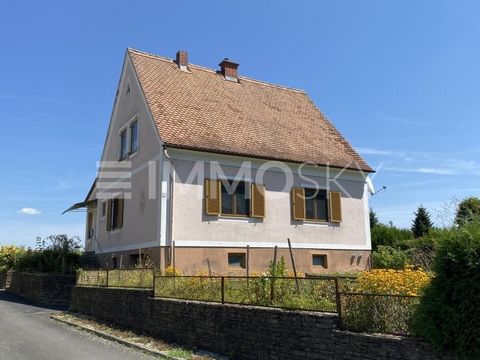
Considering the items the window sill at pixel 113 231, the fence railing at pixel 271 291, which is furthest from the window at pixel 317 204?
the fence railing at pixel 271 291

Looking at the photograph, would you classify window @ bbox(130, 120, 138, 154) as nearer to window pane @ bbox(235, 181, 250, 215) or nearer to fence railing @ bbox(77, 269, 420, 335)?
window pane @ bbox(235, 181, 250, 215)

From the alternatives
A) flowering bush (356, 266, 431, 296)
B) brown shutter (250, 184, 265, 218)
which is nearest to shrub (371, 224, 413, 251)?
brown shutter (250, 184, 265, 218)

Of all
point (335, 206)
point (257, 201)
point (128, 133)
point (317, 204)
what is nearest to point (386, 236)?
point (335, 206)

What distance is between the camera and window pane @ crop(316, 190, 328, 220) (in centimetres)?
2075

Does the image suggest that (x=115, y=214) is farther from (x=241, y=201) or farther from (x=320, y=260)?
(x=320, y=260)

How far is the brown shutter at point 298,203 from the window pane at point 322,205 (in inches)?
39.9

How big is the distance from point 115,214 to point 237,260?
23.2ft

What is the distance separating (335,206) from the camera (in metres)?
21.0

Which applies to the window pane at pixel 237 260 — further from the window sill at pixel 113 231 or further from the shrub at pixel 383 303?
the shrub at pixel 383 303

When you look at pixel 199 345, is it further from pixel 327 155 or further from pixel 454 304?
pixel 327 155

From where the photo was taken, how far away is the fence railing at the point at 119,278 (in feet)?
Result: 43.0

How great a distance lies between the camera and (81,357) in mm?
9727

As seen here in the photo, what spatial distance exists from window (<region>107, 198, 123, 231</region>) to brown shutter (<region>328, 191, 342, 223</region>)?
920cm

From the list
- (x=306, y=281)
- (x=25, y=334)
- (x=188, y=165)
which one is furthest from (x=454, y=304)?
(x=188, y=165)
